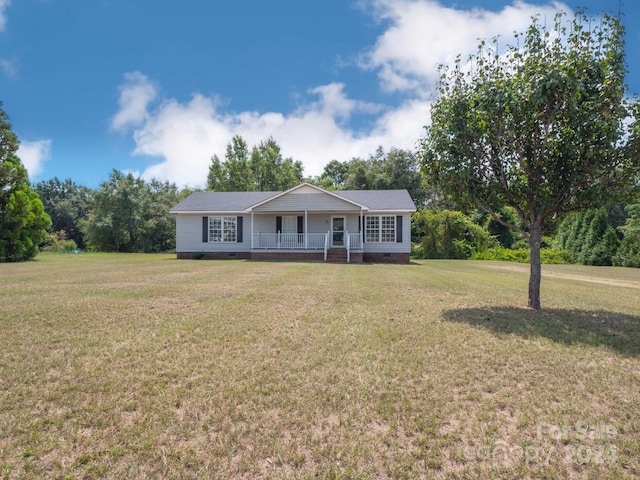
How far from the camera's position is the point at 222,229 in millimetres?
21734

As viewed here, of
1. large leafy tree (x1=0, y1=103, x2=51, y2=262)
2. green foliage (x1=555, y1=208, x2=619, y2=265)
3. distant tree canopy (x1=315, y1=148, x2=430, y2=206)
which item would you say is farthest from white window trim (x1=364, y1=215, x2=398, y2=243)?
large leafy tree (x1=0, y1=103, x2=51, y2=262)

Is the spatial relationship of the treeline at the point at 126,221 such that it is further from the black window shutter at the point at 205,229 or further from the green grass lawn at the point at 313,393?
the green grass lawn at the point at 313,393

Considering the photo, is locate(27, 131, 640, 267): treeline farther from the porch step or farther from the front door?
the porch step

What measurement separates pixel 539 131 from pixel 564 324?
3.38 meters

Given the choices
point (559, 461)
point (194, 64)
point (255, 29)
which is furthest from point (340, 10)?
point (559, 461)

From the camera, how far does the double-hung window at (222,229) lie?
21641 millimetres

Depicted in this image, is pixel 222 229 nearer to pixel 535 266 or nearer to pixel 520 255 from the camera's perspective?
pixel 535 266

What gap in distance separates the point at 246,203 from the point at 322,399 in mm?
20248

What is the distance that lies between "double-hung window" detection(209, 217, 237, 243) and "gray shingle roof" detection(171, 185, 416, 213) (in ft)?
2.18

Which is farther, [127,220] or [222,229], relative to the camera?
[127,220]

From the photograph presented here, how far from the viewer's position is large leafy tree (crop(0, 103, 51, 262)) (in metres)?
18.2

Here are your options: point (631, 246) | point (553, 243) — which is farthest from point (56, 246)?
point (631, 246)

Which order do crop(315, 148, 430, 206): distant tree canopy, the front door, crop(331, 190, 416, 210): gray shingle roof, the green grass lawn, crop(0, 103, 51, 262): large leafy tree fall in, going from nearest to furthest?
1. the green grass lawn
2. crop(0, 103, 51, 262): large leafy tree
3. crop(331, 190, 416, 210): gray shingle roof
4. the front door
5. crop(315, 148, 430, 206): distant tree canopy

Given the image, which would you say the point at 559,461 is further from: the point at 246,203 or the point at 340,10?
the point at 246,203
